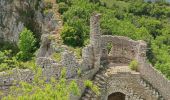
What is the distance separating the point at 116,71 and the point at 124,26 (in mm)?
29877

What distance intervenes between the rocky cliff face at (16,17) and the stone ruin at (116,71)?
4013 centimetres

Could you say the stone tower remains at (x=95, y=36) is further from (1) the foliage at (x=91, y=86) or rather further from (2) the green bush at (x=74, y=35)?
(2) the green bush at (x=74, y=35)

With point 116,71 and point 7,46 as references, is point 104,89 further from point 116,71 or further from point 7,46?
point 7,46

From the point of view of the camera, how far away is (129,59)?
131ft

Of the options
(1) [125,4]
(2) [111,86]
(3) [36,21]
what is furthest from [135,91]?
(1) [125,4]

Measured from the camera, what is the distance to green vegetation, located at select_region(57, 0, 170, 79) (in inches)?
1885

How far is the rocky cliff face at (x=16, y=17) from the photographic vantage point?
81.4 metres

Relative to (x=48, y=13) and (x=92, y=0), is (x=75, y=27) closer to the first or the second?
(x=48, y=13)

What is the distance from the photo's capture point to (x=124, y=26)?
67.8 m

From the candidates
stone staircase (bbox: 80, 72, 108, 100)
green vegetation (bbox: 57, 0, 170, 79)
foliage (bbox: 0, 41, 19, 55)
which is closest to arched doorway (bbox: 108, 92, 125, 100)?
stone staircase (bbox: 80, 72, 108, 100)

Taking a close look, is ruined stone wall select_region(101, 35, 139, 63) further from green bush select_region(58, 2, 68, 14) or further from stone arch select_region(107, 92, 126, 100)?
green bush select_region(58, 2, 68, 14)

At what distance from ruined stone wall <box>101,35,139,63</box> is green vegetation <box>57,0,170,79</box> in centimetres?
452

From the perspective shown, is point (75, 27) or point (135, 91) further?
point (75, 27)

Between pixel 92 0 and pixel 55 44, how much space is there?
40028 mm
